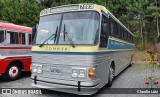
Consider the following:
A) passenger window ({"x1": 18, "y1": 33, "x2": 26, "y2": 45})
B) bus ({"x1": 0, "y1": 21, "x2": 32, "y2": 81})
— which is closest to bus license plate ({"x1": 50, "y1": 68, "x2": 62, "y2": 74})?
A: bus ({"x1": 0, "y1": 21, "x2": 32, "y2": 81})

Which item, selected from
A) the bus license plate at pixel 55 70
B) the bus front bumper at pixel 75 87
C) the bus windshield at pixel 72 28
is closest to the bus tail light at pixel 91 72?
the bus front bumper at pixel 75 87

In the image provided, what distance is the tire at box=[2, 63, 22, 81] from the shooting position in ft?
27.3

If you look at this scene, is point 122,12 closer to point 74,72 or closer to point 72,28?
point 72,28

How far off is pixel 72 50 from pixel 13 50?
394 centimetres

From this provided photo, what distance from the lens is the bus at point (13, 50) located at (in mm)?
8016

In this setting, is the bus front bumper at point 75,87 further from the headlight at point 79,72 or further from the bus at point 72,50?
the headlight at point 79,72

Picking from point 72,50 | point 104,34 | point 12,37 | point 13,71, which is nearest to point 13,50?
point 12,37

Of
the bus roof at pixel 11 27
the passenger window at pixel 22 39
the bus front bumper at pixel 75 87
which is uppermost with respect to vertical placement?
the bus roof at pixel 11 27

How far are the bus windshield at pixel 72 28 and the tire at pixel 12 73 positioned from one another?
2.89 metres

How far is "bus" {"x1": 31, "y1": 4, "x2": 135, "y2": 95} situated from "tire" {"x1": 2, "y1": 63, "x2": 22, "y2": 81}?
2.60m

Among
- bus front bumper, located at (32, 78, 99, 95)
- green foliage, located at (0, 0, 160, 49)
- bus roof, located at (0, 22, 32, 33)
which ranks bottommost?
bus front bumper, located at (32, 78, 99, 95)

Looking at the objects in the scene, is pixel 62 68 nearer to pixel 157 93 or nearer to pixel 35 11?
pixel 157 93

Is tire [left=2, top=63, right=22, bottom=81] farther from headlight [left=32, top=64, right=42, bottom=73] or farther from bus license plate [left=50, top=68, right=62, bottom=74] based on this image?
bus license plate [left=50, top=68, right=62, bottom=74]

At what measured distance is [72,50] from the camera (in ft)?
18.4
